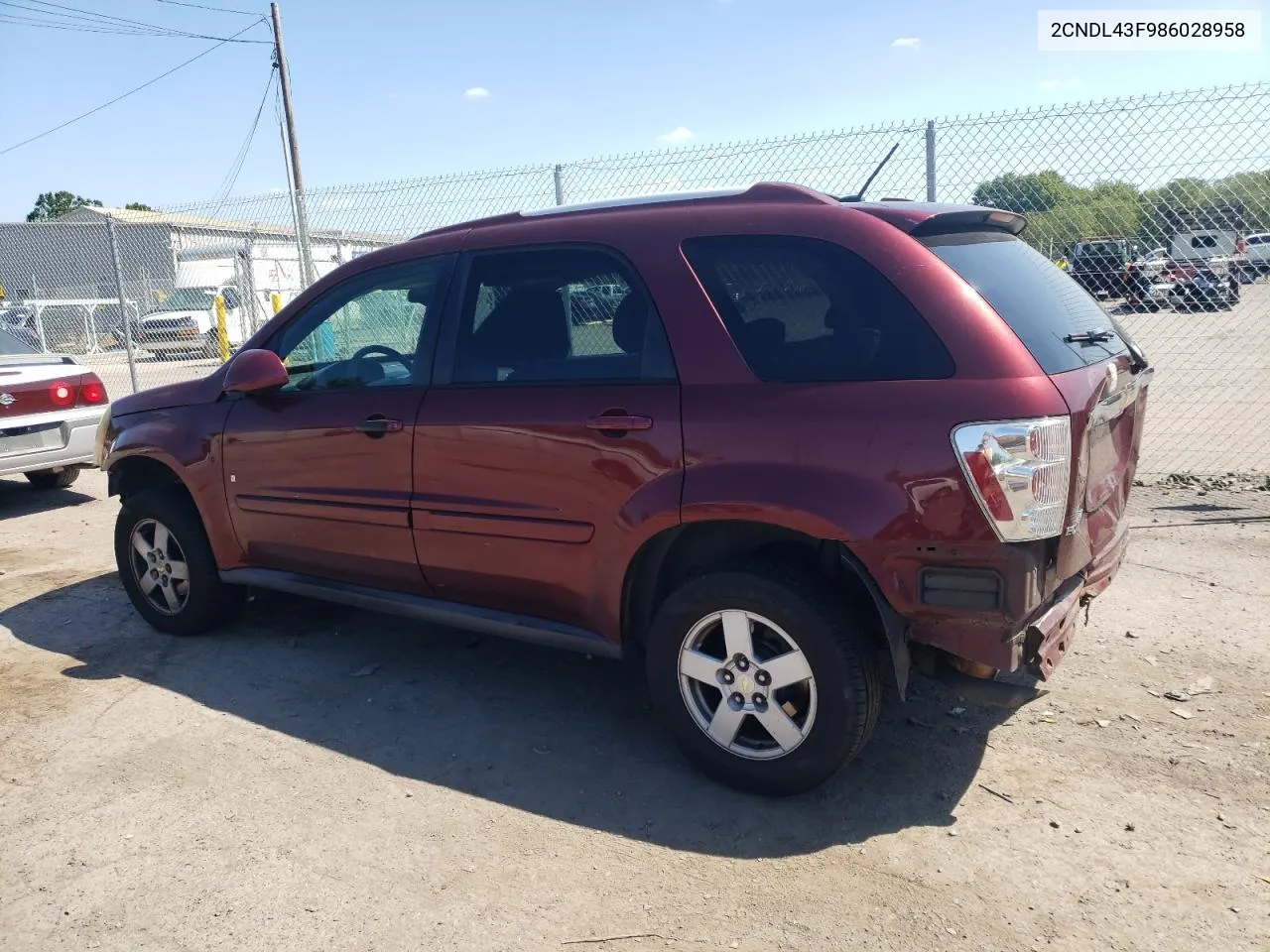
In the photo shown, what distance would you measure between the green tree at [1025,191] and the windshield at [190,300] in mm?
21066

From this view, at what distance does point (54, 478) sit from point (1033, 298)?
8701 millimetres

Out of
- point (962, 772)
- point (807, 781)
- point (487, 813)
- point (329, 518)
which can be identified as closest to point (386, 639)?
point (329, 518)

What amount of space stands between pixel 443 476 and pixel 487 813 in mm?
1249

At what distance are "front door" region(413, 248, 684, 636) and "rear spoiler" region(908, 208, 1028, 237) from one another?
2.98 ft

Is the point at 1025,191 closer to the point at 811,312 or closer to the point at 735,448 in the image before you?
the point at 811,312

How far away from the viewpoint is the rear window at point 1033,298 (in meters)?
2.89

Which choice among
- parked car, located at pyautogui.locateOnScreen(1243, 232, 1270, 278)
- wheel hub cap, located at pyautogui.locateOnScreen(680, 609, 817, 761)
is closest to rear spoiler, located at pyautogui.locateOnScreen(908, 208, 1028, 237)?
wheel hub cap, located at pyautogui.locateOnScreen(680, 609, 817, 761)

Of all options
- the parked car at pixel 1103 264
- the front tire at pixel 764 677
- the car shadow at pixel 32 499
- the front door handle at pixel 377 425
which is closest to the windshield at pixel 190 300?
the car shadow at pixel 32 499

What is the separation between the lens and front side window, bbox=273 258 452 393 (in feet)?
13.0

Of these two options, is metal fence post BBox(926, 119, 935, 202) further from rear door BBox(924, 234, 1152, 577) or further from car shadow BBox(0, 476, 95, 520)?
car shadow BBox(0, 476, 95, 520)

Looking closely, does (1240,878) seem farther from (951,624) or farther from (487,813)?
(487,813)

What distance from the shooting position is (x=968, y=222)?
322 cm

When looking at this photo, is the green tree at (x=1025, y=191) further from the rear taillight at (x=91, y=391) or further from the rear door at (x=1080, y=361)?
the rear taillight at (x=91, y=391)

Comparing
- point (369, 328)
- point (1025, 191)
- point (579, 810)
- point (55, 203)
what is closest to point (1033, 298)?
point (579, 810)
